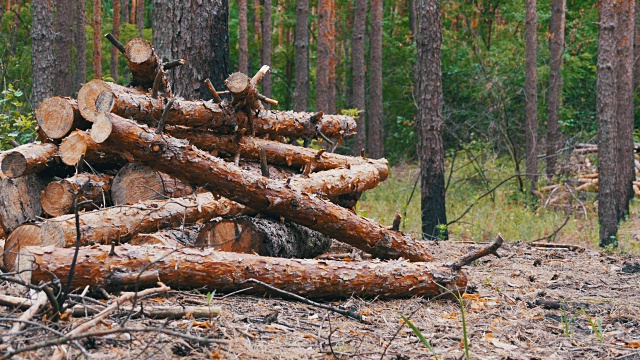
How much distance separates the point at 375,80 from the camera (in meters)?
20.2

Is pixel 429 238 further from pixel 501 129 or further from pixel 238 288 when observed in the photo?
pixel 501 129

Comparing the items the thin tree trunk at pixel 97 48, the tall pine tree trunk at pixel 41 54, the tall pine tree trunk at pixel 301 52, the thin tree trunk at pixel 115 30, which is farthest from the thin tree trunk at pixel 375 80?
the tall pine tree trunk at pixel 41 54

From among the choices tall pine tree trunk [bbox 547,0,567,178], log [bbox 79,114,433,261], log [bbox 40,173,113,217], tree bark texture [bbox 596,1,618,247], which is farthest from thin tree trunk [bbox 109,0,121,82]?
log [bbox 79,114,433,261]

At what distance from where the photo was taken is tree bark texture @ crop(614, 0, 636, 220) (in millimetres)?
13359

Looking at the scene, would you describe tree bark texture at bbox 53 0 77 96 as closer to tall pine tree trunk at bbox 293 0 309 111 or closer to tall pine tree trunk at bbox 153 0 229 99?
tall pine tree trunk at bbox 293 0 309 111

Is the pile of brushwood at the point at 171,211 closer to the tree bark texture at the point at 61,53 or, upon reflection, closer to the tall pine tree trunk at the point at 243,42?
the tree bark texture at the point at 61,53

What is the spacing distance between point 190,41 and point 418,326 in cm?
469

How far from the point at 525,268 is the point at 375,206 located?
7.30m

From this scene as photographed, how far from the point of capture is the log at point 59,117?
18.9ft

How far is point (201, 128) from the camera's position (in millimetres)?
6742

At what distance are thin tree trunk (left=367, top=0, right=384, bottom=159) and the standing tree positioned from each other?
9694 mm

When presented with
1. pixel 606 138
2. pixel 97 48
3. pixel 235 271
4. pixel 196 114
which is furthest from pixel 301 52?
pixel 235 271

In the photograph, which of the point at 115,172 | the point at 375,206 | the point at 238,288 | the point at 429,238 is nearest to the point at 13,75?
the point at 375,206

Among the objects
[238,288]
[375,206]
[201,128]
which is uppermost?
[201,128]
